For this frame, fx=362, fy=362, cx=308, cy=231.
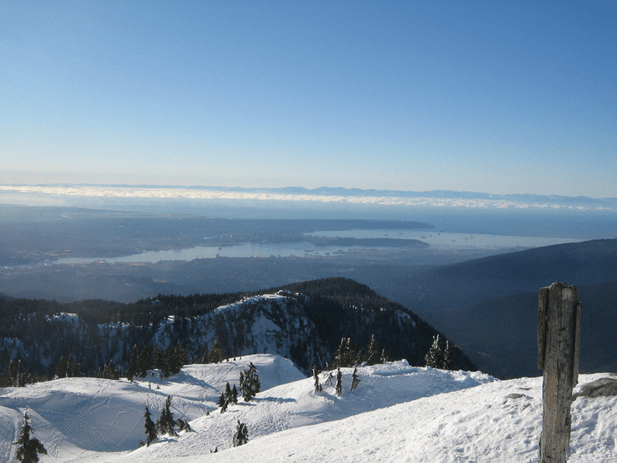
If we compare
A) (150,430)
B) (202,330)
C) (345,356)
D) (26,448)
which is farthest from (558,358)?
(202,330)

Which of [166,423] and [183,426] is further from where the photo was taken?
[183,426]

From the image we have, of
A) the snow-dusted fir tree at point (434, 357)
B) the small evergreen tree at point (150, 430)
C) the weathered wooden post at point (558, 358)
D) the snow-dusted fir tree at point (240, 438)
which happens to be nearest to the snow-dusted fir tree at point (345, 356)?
the snow-dusted fir tree at point (434, 357)

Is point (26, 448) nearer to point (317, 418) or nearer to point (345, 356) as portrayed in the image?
point (317, 418)

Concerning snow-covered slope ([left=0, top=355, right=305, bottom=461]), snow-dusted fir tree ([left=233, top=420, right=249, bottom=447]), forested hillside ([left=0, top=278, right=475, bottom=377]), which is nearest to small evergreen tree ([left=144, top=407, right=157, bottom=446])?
snow-covered slope ([left=0, top=355, right=305, bottom=461])

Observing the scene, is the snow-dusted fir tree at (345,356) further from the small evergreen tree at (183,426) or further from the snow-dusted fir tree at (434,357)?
the small evergreen tree at (183,426)

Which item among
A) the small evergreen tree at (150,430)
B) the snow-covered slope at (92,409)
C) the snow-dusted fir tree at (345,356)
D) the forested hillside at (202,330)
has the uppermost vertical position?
the small evergreen tree at (150,430)

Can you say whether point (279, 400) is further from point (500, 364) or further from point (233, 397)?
point (500, 364)
